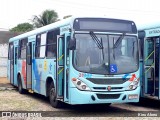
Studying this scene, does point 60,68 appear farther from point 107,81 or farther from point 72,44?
point 107,81

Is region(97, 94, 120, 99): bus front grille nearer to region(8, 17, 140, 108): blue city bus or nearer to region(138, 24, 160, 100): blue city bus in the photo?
region(8, 17, 140, 108): blue city bus

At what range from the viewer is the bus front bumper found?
1014cm

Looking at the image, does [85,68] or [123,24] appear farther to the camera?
[123,24]

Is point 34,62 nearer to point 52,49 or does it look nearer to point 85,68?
point 52,49

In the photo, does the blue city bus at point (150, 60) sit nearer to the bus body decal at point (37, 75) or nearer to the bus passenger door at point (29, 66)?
the bus body decal at point (37, 75)

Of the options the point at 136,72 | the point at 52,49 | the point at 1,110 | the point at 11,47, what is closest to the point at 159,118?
the point at 136,72

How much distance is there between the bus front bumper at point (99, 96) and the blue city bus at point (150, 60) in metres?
1.46

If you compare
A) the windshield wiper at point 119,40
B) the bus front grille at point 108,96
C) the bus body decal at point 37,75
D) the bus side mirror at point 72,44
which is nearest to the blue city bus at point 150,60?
the windshield wiper at point 119,40

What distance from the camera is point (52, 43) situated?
12133 millimetres

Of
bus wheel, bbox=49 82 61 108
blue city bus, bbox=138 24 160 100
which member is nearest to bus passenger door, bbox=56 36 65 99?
bus wheel, bbox=49 82 61 108

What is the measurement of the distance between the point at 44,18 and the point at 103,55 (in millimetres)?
33597

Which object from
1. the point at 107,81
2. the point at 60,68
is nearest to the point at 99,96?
the point at 107,81

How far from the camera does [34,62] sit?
1449cm

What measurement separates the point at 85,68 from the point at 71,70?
0.41m
